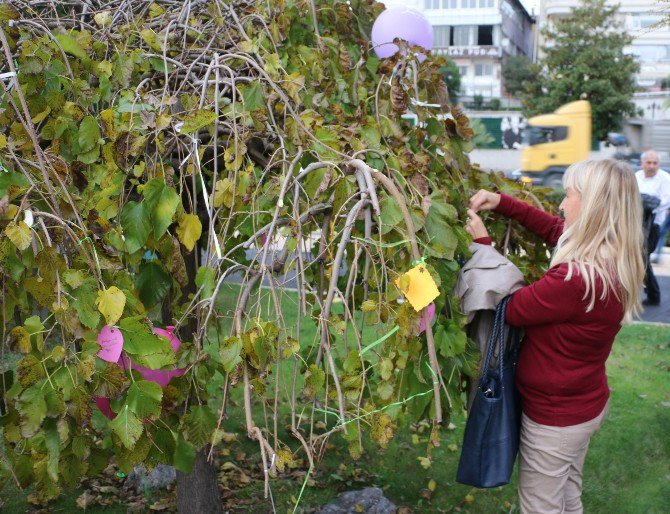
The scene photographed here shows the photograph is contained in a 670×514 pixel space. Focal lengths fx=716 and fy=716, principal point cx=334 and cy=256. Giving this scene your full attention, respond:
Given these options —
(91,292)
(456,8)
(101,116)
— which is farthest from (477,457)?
(456,8)

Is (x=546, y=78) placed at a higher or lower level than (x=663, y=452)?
higher

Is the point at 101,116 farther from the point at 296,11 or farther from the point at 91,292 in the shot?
the point at 296,11

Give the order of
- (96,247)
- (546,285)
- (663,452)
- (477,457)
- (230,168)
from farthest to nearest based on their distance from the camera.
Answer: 1. (663,452)
2. (477,457)
3. (546,285)
4. (230,168)
5. (96,247)

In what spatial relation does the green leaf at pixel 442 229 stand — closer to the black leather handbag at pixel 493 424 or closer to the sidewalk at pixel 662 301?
the black leather handbag at pixel 493 424

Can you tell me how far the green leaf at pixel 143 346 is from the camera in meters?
1.67

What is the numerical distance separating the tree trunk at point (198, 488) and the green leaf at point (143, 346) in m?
1.63

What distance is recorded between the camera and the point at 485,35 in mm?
50781

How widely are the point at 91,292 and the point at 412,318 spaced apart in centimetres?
75

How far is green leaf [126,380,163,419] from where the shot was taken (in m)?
1.64

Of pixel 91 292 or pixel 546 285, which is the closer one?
pixel 91 292

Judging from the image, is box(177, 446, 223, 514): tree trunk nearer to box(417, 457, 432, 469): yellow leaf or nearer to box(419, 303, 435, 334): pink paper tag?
box(417, 457, 432, 469): yellow leaf

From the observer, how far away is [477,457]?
232 cm

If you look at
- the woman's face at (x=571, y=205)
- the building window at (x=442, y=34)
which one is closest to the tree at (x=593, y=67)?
the building window at (x=442, y=34)

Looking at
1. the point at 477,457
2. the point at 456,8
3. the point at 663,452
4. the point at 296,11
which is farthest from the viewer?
the point at 456,8
